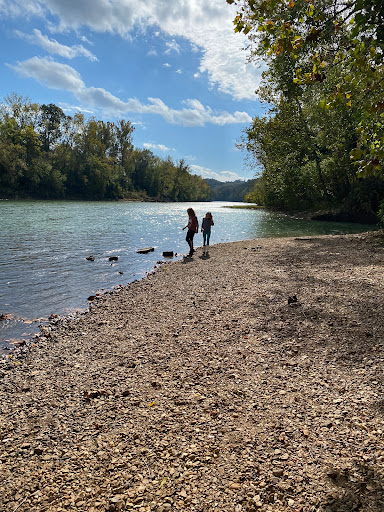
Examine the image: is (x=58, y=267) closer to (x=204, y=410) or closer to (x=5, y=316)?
(x=5, y=316)

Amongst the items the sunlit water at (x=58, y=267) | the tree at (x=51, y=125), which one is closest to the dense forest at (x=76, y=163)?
the tree at (x=51, y=125)

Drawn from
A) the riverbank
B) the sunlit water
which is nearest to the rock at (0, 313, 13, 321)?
the sunlit water

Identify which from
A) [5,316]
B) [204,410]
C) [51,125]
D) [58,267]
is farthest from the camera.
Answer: [51,125]

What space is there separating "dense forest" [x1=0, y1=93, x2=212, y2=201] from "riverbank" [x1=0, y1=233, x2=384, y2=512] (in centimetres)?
9514

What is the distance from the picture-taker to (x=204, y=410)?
4637 millimetres

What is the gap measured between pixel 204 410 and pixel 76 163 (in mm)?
119956

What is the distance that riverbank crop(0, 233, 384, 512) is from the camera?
3297 mm

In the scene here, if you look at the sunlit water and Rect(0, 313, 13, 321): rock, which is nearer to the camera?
Rect(0, 313, 13, 321): rock

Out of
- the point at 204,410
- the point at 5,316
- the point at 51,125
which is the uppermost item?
the point at 51,125

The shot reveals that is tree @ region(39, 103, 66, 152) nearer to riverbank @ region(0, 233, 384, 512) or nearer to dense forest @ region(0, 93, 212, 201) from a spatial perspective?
dense forest @ region(0, 93, 212, 201)

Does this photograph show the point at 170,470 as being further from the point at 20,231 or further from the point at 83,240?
the point at 20,231

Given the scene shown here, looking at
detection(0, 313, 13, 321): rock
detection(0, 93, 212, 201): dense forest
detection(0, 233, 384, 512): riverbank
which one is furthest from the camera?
detection(0, 93, 212, 201): dense forest

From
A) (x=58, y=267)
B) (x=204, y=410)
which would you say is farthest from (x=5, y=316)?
(x=204, y=410)

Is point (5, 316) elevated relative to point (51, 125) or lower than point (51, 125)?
lower
